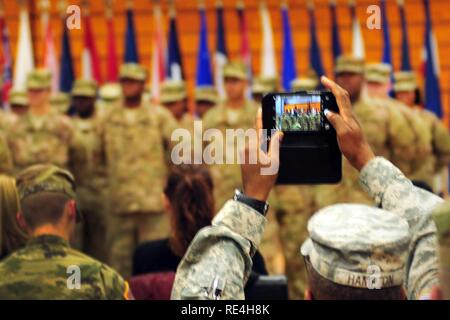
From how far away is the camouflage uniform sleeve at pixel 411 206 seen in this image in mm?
1763

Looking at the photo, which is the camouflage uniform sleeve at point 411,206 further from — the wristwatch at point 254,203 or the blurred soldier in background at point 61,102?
the blurred soldier in background at point 61,102

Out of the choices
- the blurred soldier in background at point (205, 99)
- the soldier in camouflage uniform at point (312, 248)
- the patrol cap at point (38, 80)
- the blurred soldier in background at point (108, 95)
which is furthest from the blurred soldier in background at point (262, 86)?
the soldier in camouflage uniform at point (312, 248)

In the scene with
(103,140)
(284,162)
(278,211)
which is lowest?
(278,211)

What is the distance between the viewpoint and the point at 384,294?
163 cm

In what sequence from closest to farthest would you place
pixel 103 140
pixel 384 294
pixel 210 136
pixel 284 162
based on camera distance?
pixel 384 294 → pixel 284 162 → pixel 210 136 → pixel 103 140

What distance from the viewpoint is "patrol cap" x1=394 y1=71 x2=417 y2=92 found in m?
7.63

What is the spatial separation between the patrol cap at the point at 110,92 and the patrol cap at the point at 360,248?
6.36 metres

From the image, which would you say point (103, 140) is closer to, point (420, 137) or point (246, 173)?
point (420, 137)

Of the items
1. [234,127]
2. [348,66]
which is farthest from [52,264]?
[348,66]

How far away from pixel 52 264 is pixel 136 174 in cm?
416

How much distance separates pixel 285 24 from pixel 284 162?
6827mm

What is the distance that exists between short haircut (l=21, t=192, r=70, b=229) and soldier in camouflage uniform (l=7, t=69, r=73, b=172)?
163 inches
